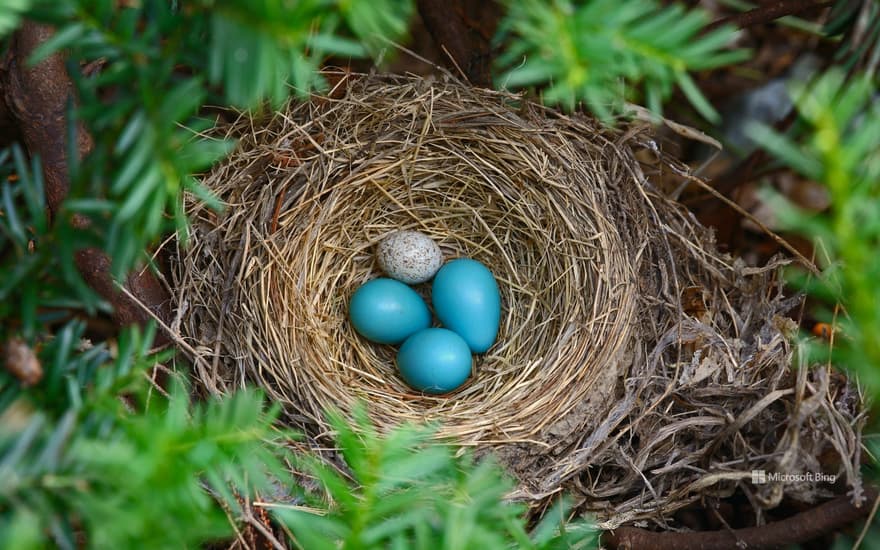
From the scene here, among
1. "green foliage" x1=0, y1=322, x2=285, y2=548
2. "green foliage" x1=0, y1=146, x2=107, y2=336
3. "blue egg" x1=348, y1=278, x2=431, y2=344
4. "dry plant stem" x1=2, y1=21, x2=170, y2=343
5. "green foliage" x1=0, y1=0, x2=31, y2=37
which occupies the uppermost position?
"green foliage" x1=0, y1=0, x2=31, y2=37

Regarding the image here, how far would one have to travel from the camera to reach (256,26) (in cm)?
58

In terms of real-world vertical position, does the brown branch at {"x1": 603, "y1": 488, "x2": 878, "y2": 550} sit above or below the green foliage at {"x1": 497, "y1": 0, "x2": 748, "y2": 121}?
below

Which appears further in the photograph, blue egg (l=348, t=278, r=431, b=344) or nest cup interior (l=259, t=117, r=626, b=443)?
blue egg (l=348, t=278, r=431, b=344)

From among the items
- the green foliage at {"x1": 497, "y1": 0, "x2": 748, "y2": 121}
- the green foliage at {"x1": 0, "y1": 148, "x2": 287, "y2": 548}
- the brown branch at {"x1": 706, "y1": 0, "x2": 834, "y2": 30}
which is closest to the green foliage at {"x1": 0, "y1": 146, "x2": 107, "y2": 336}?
the green foliage at {"x1": 0, "y1": 148, "x2": 287, "y2": 548}

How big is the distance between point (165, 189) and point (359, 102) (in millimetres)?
870

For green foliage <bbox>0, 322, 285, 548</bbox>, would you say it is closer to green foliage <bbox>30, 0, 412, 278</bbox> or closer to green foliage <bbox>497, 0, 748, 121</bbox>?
green foliage <bbox>30, 0, 412, 278</bbox>

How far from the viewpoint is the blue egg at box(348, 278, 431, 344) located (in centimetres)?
162

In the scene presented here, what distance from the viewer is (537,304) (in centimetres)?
167

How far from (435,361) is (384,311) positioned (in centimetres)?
16

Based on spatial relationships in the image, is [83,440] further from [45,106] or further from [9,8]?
[45,106]

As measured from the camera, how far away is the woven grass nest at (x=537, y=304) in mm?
1326

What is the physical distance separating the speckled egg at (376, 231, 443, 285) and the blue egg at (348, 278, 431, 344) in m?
0.03

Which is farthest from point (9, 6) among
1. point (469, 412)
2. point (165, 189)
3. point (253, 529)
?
point (469, 412)

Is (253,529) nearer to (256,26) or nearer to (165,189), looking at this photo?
(165,189)
